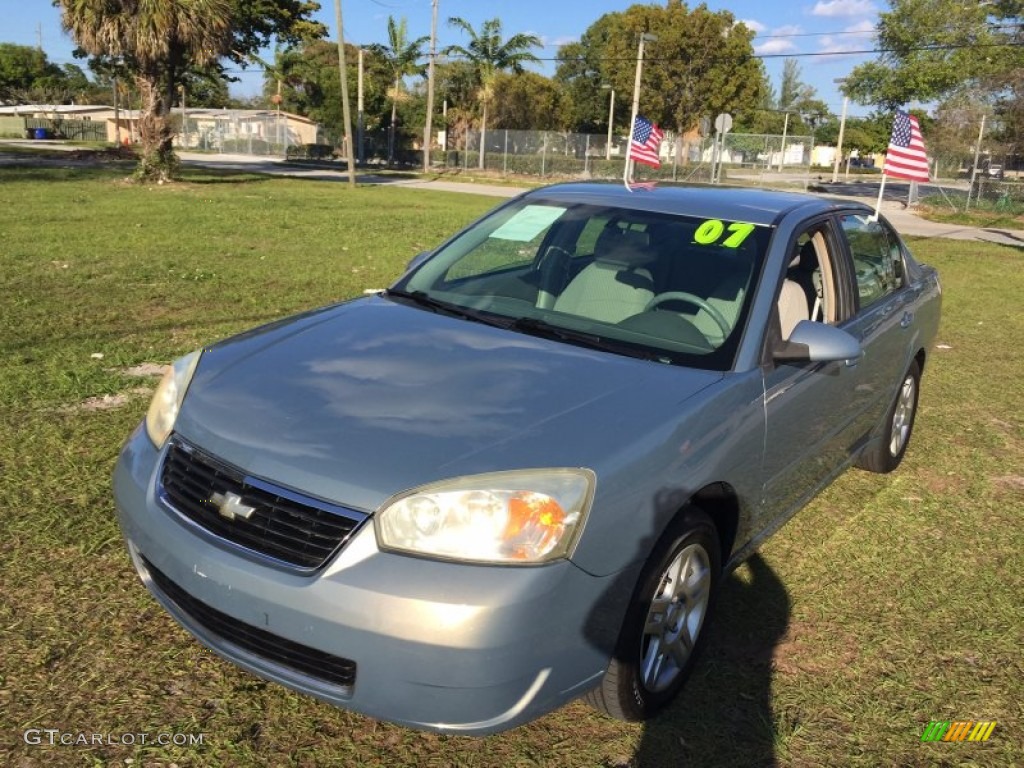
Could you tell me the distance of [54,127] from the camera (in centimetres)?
6247

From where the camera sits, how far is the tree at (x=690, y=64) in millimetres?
47344

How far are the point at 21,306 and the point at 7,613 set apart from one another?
5.09 meters

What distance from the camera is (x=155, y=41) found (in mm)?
21000

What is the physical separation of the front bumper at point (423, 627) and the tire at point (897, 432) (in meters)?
3.00

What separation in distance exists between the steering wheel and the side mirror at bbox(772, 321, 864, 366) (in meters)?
0.23

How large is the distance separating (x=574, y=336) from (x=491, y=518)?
1.13m

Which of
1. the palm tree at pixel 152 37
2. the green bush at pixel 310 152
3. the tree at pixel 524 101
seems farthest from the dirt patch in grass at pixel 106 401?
the tree at pixel 524 101

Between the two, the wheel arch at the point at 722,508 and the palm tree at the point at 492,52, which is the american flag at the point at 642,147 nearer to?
the wheel arch at the point at 722,508

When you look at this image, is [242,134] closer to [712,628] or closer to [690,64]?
[690,64]

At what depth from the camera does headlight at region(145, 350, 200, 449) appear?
2670 millimetres

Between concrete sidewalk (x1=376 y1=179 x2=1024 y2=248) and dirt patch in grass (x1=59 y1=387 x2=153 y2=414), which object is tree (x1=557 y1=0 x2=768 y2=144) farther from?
dirt patch in grass (x1=59 y1=387 x2=153 y2=414)

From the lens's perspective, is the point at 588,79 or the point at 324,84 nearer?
the point at 324,84

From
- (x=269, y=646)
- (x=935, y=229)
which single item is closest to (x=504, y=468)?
(x=269, y=646)

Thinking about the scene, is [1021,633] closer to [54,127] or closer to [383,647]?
[383,647]
